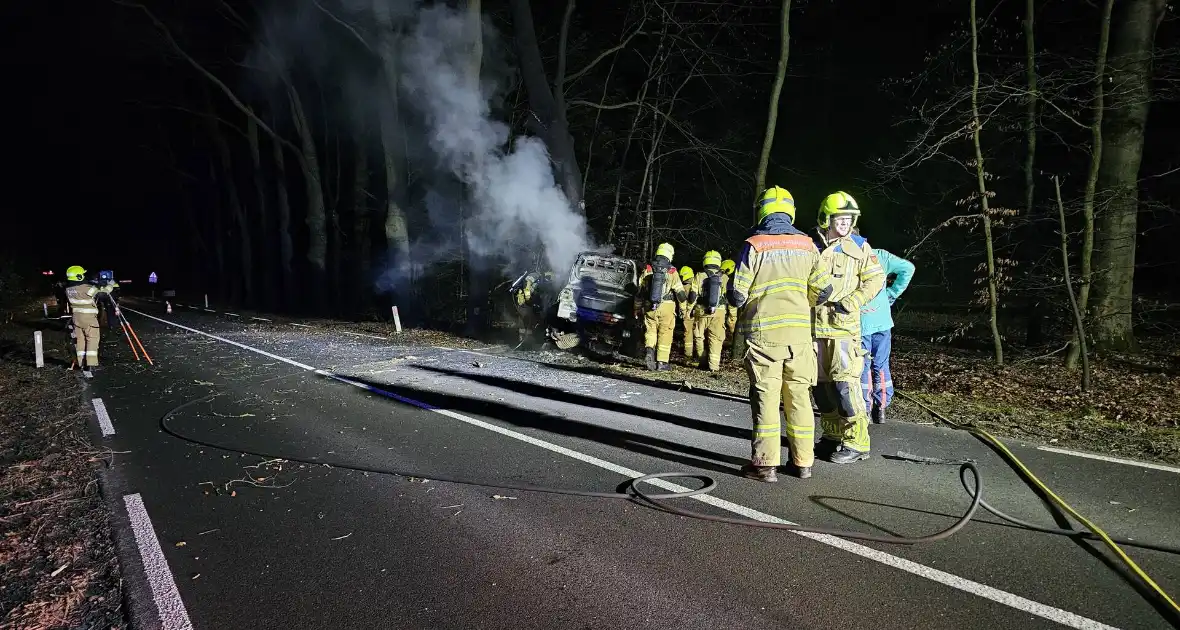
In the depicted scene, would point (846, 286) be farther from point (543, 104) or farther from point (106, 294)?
point (106, 294)

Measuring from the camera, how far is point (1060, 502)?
425 centimetres

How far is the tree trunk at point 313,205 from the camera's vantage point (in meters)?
26.7

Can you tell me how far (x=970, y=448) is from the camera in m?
5.72

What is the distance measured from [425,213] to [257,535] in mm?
22400

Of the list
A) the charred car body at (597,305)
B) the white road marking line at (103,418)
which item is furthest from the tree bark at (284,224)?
the white road marking line at (103,418)

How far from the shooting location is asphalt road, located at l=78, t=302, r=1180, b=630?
312cm

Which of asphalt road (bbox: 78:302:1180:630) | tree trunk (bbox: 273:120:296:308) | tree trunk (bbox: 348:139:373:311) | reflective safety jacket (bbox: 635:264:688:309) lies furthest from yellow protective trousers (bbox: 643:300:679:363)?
tree trunk (bbox: 273:120:296:308)

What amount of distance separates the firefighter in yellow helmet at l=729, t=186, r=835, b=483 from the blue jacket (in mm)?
1666

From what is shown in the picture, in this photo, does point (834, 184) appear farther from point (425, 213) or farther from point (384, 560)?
point (384, 560)

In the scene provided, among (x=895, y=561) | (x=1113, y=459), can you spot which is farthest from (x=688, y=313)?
(x=895, y=561)

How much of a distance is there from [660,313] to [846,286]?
226 inches

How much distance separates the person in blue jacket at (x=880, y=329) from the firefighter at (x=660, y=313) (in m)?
4.38

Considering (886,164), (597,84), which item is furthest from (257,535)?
(597,84)

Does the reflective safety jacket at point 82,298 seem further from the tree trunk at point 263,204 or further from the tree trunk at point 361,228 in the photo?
the tree trunk at point 263,204
